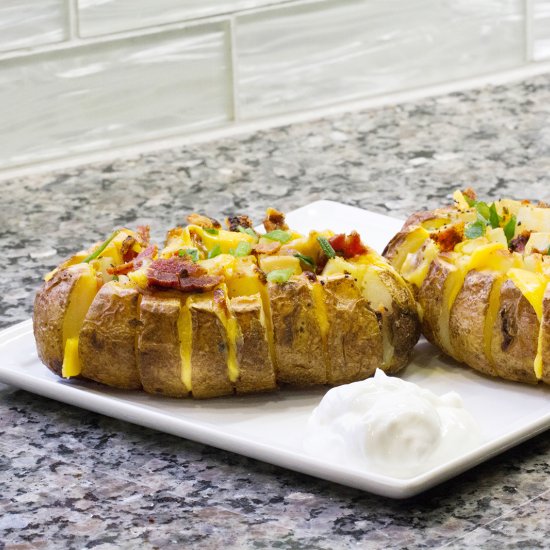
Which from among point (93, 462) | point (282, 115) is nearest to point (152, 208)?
point (282, 115)

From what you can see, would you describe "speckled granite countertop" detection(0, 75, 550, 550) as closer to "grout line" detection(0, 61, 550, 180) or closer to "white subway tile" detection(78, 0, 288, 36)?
"grout line" detection(0, 61, 550, 180)

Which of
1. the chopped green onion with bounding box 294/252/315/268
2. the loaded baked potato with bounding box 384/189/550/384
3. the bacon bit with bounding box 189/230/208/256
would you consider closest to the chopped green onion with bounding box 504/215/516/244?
the loaded baked potato with bounding box 384/189/550/384

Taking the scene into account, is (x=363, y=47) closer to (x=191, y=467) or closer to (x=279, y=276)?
(x=279, y=276)

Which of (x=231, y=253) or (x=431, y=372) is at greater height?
(x=231, y=253)

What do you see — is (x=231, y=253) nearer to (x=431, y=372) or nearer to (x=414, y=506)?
(x=431, y=372)

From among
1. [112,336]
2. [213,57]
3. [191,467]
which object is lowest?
[191,467]

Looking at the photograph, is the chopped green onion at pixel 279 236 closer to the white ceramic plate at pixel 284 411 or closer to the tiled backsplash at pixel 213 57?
the white ceramic plate at pixel 284 411

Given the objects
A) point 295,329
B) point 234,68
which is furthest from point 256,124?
point 295,329
